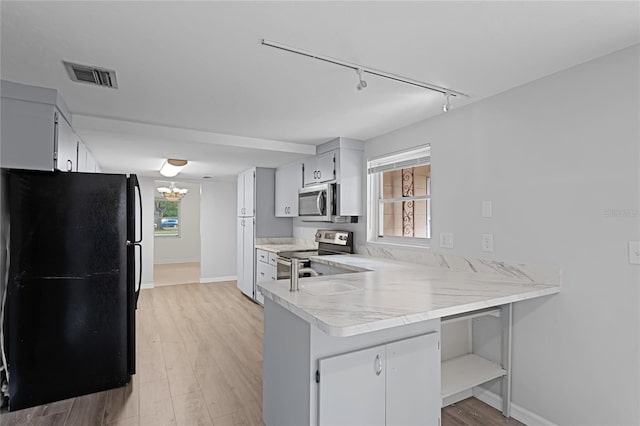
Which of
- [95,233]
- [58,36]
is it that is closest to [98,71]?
[58,36]

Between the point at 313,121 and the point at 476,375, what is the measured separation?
2329 millimetres

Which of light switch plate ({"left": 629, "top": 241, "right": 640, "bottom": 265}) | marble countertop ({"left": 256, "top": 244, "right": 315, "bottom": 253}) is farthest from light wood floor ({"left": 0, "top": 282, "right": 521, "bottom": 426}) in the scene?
light switch plate ({"left": 629, "top": 241, "right": 640, "bottom": 265})

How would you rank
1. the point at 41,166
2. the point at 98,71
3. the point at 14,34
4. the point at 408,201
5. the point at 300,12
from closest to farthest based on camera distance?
the point at 300,12 < the point at 14,34 < the point at 98,71 < the point at 41,166 < the point at 408,201

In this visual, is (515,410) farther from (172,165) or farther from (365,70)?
(172,165)

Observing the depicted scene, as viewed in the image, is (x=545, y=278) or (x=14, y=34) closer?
(x=14, y=34)

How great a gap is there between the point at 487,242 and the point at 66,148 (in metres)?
3.23

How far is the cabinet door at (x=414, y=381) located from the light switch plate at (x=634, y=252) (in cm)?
105

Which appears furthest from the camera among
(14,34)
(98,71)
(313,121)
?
(313,121)

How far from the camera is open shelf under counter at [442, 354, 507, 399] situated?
216 centimetres

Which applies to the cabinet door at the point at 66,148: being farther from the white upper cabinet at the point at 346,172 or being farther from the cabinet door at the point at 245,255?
the cabinet door at the point at 245,255

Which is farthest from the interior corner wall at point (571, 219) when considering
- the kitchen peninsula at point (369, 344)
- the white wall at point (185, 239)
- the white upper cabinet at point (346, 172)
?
the white wall at point (185, 239)

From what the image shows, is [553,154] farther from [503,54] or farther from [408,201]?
[408,201]

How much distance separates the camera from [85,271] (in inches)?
103

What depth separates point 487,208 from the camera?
2531 mm
